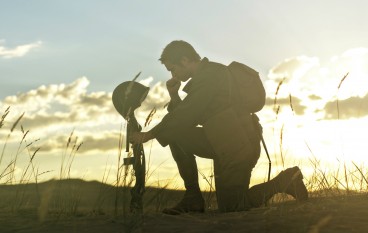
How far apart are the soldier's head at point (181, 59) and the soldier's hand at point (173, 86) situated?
0.12 metres

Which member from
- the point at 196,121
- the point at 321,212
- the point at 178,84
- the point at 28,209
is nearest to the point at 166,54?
the point at 178,84

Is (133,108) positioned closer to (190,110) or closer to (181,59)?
(190,110)

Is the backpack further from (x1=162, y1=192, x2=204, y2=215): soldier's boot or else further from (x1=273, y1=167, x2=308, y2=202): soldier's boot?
(x1=162, y1=192, x2=204, y2=215): soldier's boot

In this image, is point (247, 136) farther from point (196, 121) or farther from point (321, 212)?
point (321, 212)

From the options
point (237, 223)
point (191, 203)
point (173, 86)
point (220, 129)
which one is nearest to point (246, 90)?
point (220, 129)

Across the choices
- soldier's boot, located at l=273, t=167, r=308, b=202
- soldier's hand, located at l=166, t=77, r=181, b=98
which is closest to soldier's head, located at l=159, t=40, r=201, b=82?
soldier's hand, located at l=166, t=77, r=181, b=98

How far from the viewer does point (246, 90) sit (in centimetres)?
432

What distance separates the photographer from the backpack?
170 inches

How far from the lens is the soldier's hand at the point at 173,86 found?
470 centimetres

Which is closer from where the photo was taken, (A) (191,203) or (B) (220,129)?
(B) (220,129)

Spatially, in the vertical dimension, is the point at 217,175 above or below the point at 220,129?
below

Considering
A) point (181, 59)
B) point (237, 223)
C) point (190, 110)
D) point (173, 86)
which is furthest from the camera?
point (173, 86)

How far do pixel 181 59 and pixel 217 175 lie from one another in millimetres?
1053

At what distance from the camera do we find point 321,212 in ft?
9.72
